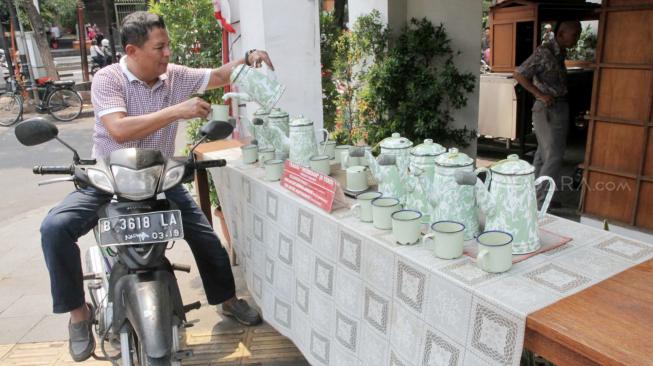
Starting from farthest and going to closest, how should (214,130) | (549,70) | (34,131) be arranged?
(549,70) → (214,130) → (34,131)

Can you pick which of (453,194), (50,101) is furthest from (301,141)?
(50,101)

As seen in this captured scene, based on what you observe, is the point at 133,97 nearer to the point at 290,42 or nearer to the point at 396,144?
the point at 396,144

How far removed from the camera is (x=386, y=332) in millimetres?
1691

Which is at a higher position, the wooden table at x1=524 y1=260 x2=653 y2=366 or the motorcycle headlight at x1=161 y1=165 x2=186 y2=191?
the motorcycle headlight at x1=161 y1=165 x2=186 y2=191

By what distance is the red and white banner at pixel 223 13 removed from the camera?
374 centimetres

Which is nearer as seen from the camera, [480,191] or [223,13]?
[480,191]

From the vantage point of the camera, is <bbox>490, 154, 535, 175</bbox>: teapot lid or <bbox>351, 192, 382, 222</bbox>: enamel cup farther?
<bbox>351, 192, 382, 222</bbox>: enamel cup

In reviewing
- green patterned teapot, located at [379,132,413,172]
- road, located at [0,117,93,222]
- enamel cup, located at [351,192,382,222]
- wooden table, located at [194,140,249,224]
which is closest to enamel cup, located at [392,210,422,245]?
enamel cup, located at [351,192,382,222]

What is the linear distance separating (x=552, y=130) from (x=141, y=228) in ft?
11.9

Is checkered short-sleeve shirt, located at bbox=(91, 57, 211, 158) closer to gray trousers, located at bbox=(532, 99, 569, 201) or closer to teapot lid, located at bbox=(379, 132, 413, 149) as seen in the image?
teapot lid, located at bbox=(379, 132, 413, 149)

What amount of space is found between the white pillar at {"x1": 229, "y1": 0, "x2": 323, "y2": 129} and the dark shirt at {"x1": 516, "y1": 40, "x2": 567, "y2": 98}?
1875 millimetres

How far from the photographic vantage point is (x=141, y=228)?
1917 mm

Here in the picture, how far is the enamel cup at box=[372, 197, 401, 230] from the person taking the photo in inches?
68.2

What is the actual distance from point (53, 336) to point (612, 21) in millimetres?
3841
